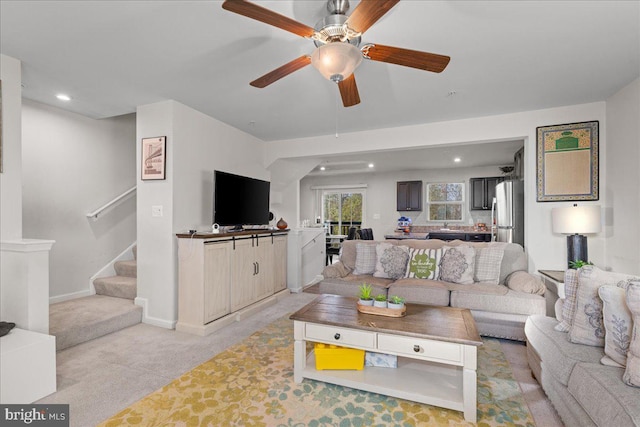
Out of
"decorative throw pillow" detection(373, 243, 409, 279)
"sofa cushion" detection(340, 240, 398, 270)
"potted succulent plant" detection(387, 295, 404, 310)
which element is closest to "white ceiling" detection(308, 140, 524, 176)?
"sofa cushion" detection(340, 240, 398, 270)

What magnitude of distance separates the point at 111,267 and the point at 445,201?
6.83 m

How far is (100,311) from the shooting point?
10.7ft

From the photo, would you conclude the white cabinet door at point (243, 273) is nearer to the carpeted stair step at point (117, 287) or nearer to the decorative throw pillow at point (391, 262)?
the carpeted stair step at point (117, 287)

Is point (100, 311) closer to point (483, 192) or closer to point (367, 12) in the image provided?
point (367, 12)

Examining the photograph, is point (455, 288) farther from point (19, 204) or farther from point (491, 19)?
point (19, 204)

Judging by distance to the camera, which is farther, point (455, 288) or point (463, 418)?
point (455, 288)

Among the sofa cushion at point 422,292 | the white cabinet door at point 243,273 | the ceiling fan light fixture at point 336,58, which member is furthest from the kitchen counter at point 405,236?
the ceiling fan light fixture at point 336,58

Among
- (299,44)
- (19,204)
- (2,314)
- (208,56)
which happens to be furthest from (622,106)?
(2,314)

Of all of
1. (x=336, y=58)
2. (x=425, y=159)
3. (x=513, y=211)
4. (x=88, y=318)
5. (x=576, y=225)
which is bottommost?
(x=88, y=318)

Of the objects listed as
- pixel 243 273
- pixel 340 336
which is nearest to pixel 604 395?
pixel 340 336

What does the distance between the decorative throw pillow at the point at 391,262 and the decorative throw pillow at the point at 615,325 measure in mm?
2110

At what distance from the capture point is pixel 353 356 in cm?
216

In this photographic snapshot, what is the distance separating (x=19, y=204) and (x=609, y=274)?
424 cm

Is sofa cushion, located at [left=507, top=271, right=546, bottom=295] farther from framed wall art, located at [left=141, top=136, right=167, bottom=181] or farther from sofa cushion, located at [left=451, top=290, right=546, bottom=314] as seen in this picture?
framed wall art, located at [left=141, top=136, right=167, bottom=181]
